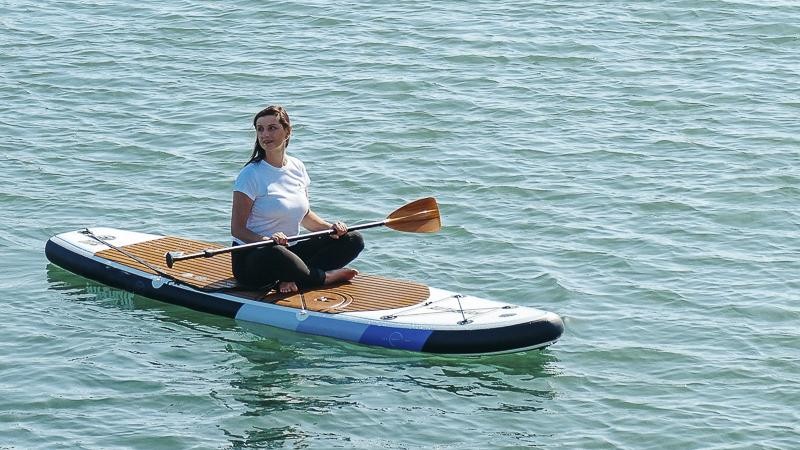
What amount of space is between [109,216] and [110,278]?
181 centimetres

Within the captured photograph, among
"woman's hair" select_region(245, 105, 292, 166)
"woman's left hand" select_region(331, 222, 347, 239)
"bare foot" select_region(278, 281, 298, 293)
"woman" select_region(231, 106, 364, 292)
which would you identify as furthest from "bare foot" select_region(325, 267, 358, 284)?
"woman's hair" select_region(245, 105, 292, 166)

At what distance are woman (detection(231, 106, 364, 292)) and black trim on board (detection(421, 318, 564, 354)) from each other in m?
1.20

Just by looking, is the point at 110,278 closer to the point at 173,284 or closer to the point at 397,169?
the point at 173,284

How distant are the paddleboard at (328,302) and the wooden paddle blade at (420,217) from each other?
0.42 m

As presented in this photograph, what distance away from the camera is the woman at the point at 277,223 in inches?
428

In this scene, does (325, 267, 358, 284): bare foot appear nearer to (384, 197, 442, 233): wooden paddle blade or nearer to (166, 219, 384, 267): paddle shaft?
(166, 219, 384, 267): paddle shaft

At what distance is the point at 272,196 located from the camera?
10969 millimetres

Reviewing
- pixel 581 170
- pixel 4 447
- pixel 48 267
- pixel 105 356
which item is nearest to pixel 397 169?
pixel 581 170

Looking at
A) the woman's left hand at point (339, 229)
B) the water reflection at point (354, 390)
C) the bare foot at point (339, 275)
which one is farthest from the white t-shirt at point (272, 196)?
the water reflection at point (354, 390)

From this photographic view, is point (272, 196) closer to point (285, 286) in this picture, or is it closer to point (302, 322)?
point (285, 286)

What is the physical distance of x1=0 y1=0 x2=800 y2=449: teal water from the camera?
9758 mm

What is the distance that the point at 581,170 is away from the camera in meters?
14.5

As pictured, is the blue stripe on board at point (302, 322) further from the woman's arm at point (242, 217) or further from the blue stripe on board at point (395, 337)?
the woman's arm at point (242, 217)

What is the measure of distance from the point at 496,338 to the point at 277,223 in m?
1.83
